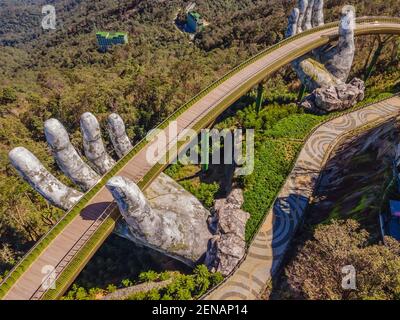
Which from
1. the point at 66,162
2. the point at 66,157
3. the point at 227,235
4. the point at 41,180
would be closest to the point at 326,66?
the point at 227,235

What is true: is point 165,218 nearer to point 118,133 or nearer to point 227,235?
point 227,235

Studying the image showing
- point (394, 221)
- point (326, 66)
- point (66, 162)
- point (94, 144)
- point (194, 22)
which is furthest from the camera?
point (194, 22)

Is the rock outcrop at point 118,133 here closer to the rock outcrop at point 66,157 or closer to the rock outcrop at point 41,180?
the rock outcrop at point 66,157

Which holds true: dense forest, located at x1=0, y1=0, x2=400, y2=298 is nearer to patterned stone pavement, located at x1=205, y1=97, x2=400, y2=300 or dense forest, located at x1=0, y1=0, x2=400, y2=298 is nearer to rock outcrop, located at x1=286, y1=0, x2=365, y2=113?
patterned stone pavement, located at x1=205, y1=97, x2=400, y2=300

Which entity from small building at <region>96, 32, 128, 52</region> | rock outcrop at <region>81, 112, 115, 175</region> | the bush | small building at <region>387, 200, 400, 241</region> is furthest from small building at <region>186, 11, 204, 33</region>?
small building at <region>387, 200, 400, 241</region>

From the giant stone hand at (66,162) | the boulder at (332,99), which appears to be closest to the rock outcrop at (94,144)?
the giant stone hand at (66,162)
